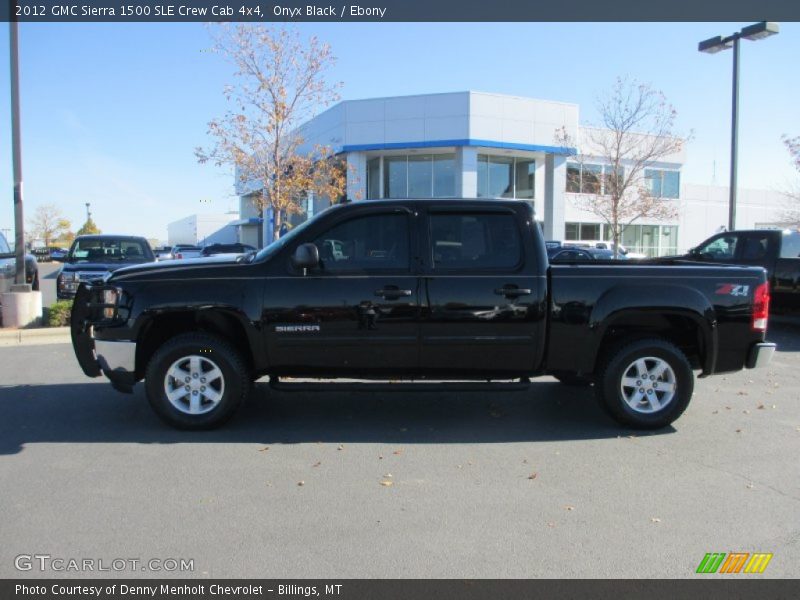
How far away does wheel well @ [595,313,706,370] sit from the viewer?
19.3 feet

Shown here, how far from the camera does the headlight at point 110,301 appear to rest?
222 inches

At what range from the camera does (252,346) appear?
18.4 feet

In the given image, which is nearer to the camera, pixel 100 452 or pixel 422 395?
pixel 100 452

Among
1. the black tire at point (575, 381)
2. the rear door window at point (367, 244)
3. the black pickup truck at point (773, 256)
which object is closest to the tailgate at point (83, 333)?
the rear door window at point (367, 244)

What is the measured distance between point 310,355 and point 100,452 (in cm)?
182

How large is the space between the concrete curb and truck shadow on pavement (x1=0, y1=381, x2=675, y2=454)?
3.56m

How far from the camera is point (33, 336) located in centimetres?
1056

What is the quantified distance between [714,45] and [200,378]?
53.5ft

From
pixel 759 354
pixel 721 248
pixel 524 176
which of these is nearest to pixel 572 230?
pixel 524 176

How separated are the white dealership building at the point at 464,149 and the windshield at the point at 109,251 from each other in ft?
49.9

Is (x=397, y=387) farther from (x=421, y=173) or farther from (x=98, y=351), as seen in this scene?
(x=421, y=173)
